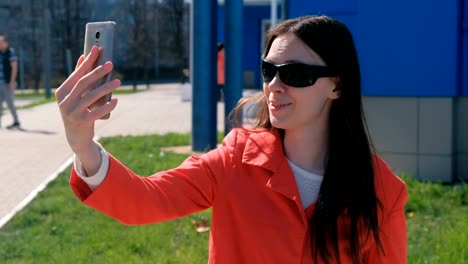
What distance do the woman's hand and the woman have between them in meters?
0.21

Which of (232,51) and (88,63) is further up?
(88,63)

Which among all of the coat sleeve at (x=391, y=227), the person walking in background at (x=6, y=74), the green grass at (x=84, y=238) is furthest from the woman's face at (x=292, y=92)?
the person walking in background at (x=6, y=74)

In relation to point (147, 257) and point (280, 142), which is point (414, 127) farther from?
point (280, 142)

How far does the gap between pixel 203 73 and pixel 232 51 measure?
1.60 ft

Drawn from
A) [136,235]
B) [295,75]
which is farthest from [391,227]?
[136,235]

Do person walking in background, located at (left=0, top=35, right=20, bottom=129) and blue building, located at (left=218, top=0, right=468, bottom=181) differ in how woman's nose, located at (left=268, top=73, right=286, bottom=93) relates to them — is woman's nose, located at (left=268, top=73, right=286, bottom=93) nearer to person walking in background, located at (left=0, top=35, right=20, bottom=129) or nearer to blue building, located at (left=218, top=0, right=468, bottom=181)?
blue building, located at (left=218, top=0, right=468, bottom=181)

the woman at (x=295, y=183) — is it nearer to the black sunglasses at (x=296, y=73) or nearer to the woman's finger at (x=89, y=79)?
the black sunglasses at (x=296, y=73)

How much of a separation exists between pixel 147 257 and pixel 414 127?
3.97 meters

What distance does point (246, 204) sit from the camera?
2311 millimetres

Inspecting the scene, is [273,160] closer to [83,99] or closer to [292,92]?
[292,92]

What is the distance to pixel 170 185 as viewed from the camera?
233 cm

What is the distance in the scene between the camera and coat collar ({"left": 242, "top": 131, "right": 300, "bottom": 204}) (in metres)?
2.32

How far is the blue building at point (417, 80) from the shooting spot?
8.37 meters

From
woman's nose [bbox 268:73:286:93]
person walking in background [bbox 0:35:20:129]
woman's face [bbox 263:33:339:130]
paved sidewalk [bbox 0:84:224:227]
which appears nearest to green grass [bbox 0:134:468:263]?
paved sidewalk [bbox 0:84:224:227]
